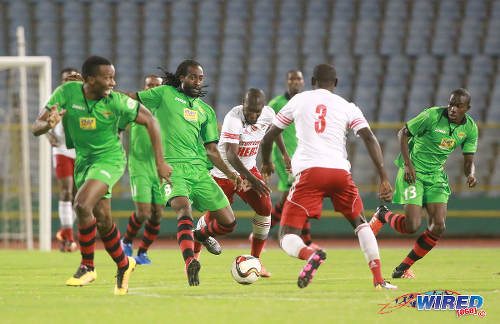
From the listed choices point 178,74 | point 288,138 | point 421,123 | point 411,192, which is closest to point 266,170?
point 178,74

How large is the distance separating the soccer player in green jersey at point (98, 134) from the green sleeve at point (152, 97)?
1037 millimetres

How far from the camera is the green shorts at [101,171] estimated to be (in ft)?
22.5

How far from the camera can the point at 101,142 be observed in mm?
6980

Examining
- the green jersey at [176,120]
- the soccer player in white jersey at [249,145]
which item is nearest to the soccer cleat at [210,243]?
the soccer player in white jersey at [249,145]

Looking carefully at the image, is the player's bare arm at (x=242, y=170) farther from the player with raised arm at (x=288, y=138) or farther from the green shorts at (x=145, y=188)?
the player with raised arm at (x=288, y=138)

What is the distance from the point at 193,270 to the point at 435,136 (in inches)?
130

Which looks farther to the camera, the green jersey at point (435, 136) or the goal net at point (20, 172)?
the goal net at point (20, 172)

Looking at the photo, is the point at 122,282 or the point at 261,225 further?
the point at 261,225

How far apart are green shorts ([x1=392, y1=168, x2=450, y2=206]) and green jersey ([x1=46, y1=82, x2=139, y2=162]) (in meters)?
3.38

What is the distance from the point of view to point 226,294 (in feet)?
22.2

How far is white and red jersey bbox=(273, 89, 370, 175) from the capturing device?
22.2ft

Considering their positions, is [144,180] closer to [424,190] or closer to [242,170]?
[242,170]

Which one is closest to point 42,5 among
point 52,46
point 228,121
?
point 52,46

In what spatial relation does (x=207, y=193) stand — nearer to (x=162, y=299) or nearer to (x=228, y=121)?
(x=228, y=121)
